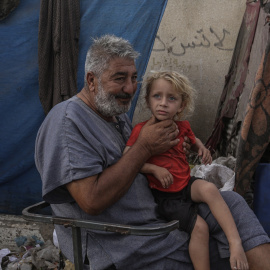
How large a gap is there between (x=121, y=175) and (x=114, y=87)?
1.75 ft

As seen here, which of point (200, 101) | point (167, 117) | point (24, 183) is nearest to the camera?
point (167, 117)

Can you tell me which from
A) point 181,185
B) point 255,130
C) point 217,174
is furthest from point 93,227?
point 217,174

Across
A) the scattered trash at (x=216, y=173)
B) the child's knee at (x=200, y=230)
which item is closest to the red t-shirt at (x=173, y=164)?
the child's knee at (x=200, y=230)

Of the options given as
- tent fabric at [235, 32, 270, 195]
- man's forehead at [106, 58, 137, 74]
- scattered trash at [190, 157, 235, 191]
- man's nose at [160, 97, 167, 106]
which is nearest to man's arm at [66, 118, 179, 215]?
man's nose at [160, 97, 167, 106]

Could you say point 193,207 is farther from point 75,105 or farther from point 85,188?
point 75,105

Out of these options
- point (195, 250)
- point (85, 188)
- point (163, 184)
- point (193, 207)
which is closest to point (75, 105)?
point (85, 188)

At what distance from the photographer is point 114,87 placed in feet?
6.72

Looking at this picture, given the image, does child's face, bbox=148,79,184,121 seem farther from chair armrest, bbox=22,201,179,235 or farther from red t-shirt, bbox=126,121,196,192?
chair armrest, bbox=22,201,179,235

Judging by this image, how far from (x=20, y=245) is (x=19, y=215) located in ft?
1.39

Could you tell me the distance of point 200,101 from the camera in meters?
4.01

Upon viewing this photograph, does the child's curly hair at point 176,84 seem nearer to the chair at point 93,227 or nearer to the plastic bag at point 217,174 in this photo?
the chair at point 93,227

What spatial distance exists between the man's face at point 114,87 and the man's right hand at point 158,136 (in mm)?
201

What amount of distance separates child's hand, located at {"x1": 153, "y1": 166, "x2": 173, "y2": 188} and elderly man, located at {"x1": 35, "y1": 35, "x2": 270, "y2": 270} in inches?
3.9

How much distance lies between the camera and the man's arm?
170 centimetres
